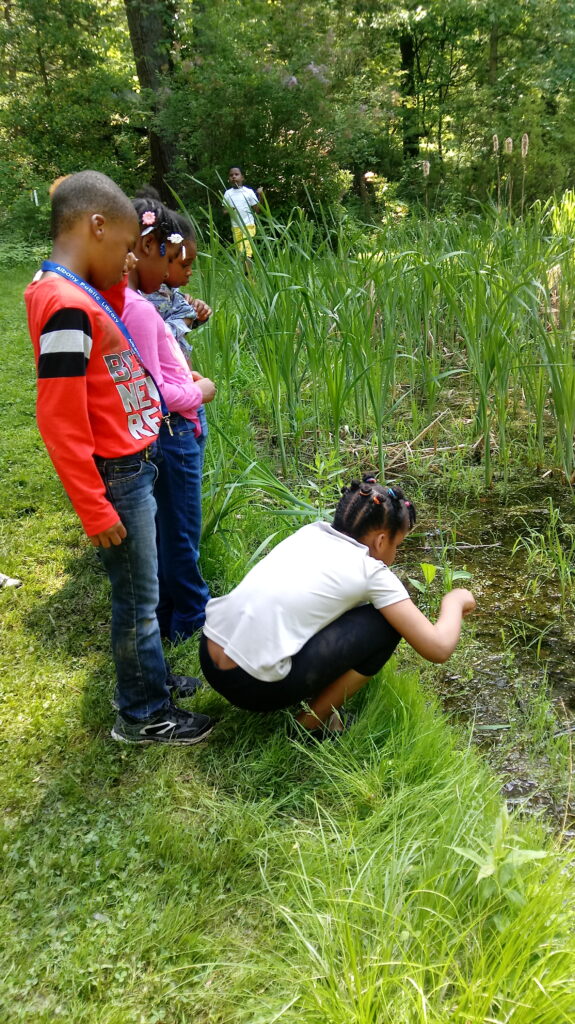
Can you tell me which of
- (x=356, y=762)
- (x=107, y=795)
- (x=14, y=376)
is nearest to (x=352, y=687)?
(x=356, y=762)

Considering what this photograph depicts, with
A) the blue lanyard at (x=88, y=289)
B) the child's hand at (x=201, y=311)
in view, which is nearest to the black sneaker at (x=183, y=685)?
the blue lanyard at (x=88, y=289)

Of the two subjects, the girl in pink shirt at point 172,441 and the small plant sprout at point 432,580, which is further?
the small plant sprout at point 432,580

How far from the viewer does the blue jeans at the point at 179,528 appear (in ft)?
6.89

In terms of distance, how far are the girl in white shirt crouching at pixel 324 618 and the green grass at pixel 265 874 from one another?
0.18m

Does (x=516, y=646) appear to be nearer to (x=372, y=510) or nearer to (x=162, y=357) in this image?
(x=372, y=510)

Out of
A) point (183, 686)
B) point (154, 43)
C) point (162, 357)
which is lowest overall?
point (183, 686)

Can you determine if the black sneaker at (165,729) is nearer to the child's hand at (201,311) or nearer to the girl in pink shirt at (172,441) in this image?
the girl in pink shirt at (172,441)

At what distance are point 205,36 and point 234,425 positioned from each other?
10.0 metres

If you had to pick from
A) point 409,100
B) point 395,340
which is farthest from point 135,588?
point 409,100

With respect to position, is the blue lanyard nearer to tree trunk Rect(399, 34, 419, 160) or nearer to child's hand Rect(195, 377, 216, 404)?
child's hand Rect(195, 377, 216, 404)

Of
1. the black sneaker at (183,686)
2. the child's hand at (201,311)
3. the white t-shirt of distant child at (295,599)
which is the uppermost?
the child's hand at (201,311)

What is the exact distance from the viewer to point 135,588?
1763 mm

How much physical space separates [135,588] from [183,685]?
463mm

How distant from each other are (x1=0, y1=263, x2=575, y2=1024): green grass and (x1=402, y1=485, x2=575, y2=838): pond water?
0.12 m
